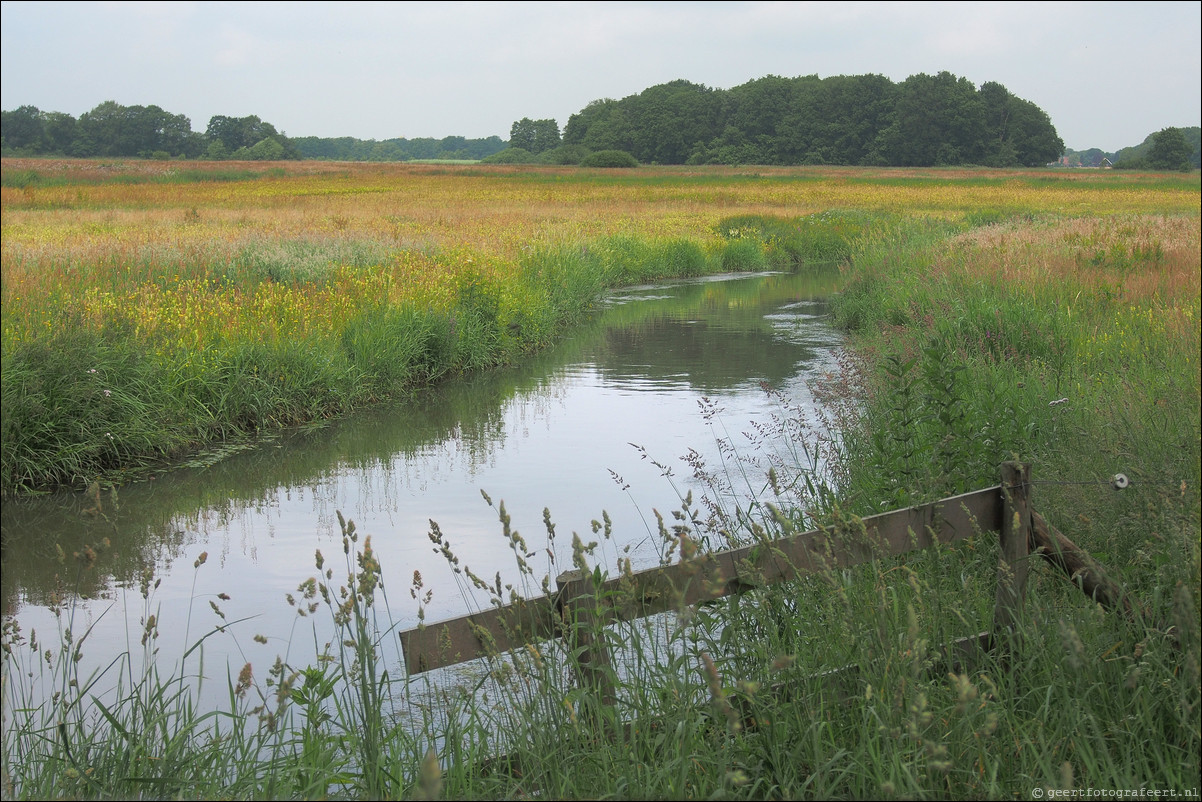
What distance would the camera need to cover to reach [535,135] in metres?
84.4

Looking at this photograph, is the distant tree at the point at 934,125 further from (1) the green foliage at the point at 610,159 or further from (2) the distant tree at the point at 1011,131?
(1) the green foliage at the point at 610,159

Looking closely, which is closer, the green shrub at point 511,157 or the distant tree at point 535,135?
the distant tree at point 535,135

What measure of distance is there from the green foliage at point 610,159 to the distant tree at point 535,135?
8679 millimetres

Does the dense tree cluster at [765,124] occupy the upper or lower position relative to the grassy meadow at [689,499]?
upper

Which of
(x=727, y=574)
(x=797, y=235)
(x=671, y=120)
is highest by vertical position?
(x=671, y=120)

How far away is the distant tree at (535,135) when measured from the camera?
271 feet

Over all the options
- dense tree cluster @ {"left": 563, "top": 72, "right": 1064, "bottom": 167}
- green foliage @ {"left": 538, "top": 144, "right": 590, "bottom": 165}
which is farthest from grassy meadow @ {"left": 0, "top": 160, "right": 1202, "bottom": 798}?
green foliage @ {"left": 538, "top": 144, "right": 590, "bottom": 165}

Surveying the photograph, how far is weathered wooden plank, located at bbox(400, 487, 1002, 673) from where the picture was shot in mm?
2957

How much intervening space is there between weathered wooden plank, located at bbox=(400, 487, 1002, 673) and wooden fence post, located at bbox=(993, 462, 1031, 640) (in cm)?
13

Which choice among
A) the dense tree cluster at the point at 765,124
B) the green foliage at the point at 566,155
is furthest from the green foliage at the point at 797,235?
the green foliage at the point at 566,155

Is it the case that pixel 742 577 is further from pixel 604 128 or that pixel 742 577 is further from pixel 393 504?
pixel 604 128

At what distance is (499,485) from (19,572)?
3187 mm

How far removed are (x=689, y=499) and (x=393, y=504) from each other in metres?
4.65

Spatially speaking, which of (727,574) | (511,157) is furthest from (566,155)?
(727,574)
